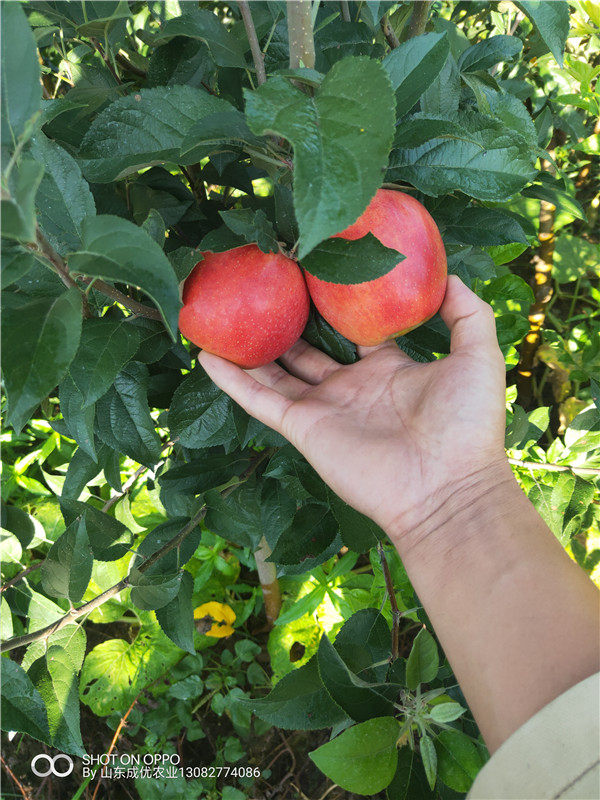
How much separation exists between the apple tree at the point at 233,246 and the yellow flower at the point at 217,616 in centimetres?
33

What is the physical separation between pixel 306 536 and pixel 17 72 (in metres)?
0.61

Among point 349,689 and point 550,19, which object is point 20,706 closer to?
point 349,689

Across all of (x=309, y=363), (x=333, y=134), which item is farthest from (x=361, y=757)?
(x=333, y=134)

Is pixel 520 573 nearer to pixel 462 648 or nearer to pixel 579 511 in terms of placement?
pixel 462 648

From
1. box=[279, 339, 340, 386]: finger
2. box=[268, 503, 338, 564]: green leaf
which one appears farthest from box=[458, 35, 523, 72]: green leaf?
box=[268, 503, 338, 564]: green leaf

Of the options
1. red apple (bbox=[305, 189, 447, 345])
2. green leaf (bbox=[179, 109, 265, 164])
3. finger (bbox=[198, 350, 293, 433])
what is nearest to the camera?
green leaf (bbox=[179, 109, 265, 164])

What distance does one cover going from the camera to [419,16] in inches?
24.4

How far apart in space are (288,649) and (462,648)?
82 cm

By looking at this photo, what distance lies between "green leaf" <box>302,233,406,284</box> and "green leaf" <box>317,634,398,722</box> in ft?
1.15

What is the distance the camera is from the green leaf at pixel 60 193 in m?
0.53

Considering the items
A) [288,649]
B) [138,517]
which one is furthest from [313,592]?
[138,517]

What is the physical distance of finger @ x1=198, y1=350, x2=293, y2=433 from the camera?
0.67 m

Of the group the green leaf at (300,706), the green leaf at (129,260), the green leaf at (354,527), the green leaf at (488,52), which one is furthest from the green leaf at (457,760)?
the green leaf at (488,52)

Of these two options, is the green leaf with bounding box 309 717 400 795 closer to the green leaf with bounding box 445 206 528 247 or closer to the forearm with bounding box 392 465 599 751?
the forearm with bounding box 392 465 599 751
